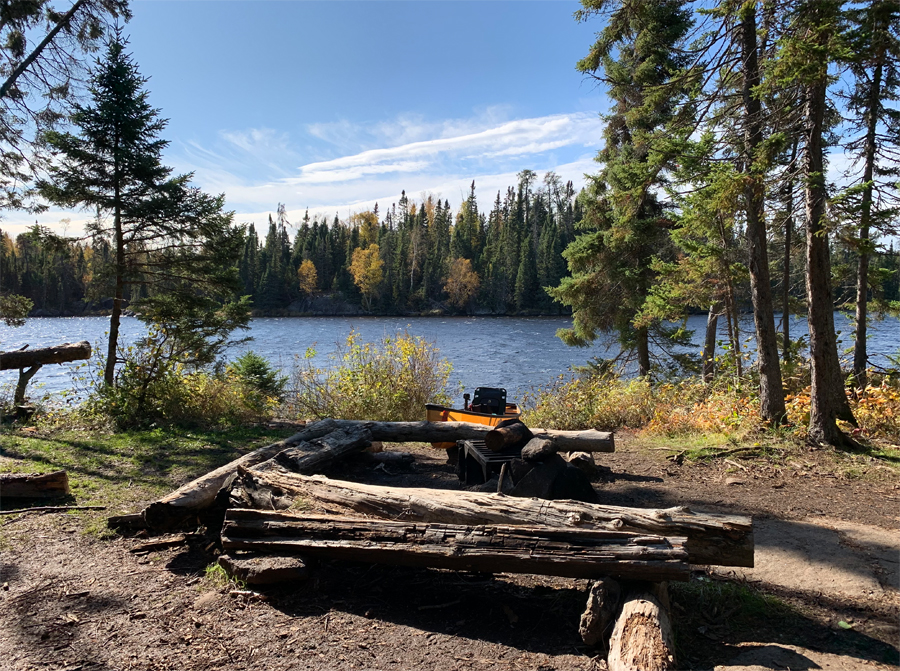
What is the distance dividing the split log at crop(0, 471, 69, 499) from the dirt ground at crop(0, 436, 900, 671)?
0.69 meters

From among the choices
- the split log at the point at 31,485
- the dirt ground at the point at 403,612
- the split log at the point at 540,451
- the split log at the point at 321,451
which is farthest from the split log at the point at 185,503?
the split log at the point at 540,451

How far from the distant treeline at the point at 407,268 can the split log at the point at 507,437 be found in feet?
177

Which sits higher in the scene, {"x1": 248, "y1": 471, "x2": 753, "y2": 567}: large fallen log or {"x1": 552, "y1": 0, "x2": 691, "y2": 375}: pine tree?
{"x1": 552, "y1": 0, "x2": 691, "y2": 375}: pine tree

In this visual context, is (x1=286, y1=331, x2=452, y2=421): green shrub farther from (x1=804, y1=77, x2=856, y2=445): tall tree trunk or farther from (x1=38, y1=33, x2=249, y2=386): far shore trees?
(x1=804, y1=77, x2=856, y2=445): tall tree trunk

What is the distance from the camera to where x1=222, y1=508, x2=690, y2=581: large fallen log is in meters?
3.18

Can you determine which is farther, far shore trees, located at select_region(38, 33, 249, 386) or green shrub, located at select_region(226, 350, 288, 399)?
green shrub, located at select_region(226, 350, 288, 399)

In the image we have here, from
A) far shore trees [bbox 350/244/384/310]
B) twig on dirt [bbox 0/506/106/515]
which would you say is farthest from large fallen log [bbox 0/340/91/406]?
far shore trees [bbox 350/244/384/310]

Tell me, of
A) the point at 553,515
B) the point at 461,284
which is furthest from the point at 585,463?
the point at 461,284

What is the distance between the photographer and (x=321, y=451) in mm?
6203

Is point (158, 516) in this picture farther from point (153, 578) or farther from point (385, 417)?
point (385, 417)

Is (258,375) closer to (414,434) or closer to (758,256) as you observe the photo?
(414,434)

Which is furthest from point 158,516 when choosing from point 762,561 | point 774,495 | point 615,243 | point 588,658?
point 615,243

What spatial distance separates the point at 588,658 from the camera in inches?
115

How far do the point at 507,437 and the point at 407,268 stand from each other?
2860 inches
